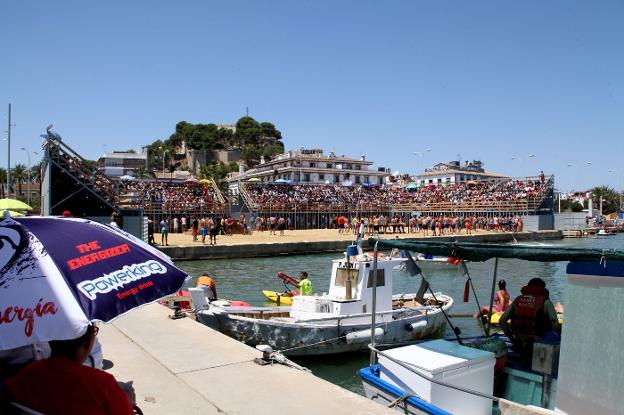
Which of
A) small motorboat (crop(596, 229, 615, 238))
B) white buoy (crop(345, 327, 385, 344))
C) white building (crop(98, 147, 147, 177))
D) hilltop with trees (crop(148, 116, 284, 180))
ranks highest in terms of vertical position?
hilltop with trees (crop(148, 116, 284, 180))

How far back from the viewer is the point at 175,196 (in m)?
51.3

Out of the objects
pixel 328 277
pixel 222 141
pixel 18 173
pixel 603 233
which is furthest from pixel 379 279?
pixel 222 141

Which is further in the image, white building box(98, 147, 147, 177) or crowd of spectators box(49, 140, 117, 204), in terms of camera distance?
white building box(98, 147, 147, 177)

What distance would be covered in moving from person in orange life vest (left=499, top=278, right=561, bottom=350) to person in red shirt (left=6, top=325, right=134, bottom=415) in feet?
21.0

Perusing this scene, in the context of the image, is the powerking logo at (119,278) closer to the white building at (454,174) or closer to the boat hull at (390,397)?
the boat hull at (390,397)

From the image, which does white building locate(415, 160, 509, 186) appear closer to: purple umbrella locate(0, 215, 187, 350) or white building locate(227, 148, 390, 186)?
white building locate(227, 148, 390, 186)

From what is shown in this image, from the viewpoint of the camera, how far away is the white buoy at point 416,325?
14719mm

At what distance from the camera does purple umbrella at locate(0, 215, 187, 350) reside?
2.95m

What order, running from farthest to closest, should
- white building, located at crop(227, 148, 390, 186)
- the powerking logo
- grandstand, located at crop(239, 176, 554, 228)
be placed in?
white building, located at crop(227, 148, 390, 186)
grandstand, located at crop(239, 176, 554, 228)
the powerking logo

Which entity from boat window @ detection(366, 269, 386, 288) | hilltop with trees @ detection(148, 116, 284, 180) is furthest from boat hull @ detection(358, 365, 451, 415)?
hilltop with trees @ detection(148, 116, 284, 180)

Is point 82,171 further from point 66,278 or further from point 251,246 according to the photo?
point 66,278

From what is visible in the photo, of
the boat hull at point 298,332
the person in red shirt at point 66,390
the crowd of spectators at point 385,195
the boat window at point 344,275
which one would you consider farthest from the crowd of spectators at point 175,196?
the person in red shirt at point 66,390

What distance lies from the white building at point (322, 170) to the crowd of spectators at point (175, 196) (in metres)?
30.3

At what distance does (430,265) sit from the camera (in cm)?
3378
